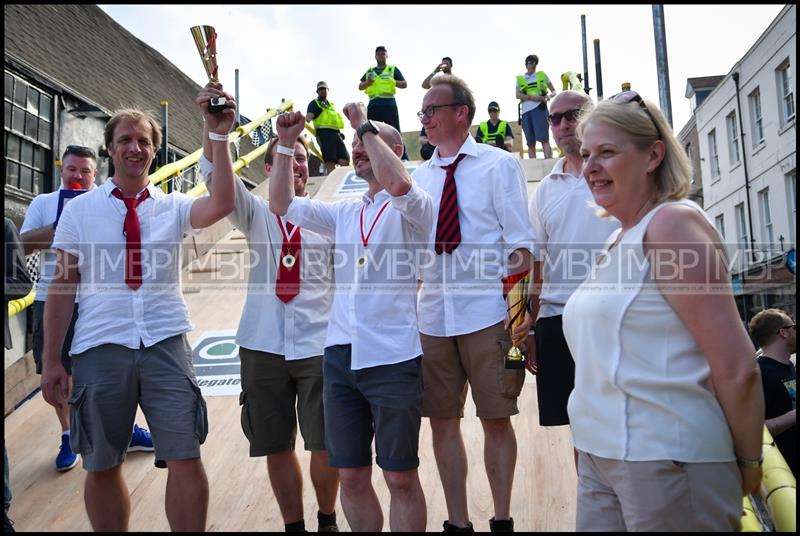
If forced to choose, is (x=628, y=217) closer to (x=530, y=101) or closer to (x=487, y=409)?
(x=487, y=409)

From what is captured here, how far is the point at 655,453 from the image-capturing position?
174cm

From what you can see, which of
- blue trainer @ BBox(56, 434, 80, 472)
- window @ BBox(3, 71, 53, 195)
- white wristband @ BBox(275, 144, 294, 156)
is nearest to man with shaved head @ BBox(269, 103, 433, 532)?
white wristband @ BBox(275, 144, 294, 156)

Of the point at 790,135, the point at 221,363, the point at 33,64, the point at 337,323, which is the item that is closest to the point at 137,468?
the point at 221,363

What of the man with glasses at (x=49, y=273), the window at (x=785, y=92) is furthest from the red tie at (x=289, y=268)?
the window at (x=785, y=92)

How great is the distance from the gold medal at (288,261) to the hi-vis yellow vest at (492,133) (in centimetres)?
697

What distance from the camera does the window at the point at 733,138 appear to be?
24314 millimetres

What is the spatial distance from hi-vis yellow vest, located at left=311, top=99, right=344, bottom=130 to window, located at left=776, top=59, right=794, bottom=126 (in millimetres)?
15252

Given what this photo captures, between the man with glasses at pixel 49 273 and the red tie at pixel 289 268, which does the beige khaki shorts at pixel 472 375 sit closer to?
the red tie at pixel 289 268

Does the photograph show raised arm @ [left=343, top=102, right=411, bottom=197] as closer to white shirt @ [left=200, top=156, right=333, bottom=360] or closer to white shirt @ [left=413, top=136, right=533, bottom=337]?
white shirt @ [left=413, top=136, right=533, bottom=337]

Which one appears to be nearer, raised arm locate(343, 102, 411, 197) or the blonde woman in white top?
the blonde woman in white top

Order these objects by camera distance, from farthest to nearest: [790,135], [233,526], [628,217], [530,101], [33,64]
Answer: [790,135]
[33,64]
[530,101]
[233,526]
[628,217]

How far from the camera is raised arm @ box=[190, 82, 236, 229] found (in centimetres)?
312

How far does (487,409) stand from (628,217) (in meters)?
1.51

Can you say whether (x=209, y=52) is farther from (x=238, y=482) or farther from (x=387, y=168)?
(x=238, y=482)
